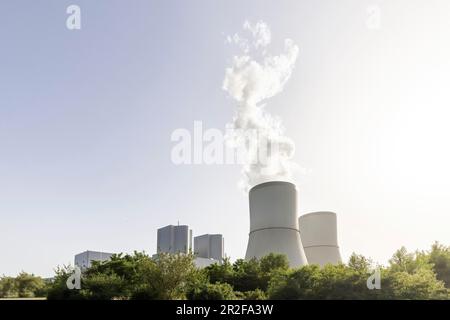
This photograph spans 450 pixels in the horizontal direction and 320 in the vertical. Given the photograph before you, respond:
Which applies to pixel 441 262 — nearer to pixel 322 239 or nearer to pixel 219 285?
pixel 322 239

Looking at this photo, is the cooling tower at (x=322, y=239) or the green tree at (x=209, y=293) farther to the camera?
the cooling tower at (x=322, y=239)

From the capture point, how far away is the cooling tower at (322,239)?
113 ft

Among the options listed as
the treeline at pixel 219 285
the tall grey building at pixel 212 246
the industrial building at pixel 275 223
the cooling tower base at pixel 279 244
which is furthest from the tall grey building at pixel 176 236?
the treeline at pixel 219 285

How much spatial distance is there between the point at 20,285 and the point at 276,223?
17.8 meters

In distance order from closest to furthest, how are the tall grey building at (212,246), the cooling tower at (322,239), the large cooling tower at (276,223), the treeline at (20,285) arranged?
the treeline at (20,285) → the large cooling tower at (276,223) → the cooling tower at (322,239) → the tall grey building at (212,246)

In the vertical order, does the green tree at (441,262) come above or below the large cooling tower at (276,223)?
below

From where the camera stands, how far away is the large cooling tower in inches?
1115

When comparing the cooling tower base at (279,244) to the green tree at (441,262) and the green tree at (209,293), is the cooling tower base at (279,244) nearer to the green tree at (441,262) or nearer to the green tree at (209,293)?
the green tree at (441,262)

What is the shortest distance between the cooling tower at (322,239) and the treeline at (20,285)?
20748 millimetres

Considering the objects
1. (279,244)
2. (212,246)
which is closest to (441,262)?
(279,244)

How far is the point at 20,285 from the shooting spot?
28.2m
